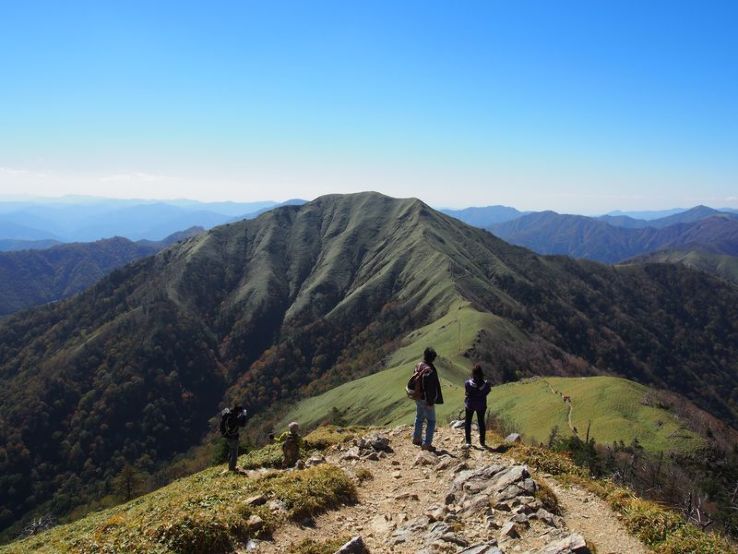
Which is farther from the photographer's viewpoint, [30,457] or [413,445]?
[30,457]

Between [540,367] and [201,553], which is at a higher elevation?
[201,553]

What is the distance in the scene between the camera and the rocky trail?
45.0ft

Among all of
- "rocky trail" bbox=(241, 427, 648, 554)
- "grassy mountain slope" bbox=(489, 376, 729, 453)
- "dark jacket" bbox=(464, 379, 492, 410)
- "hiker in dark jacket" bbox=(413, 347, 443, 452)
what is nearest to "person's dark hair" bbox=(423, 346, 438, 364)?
"hiker in dark jacket" bbox=(413, 347, 443, 452)

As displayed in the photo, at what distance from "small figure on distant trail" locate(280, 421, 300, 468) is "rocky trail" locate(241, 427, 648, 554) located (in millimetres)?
4683

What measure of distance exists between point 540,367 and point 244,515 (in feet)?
510

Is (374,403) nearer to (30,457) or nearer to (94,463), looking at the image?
(94,463)

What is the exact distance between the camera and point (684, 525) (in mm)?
14094

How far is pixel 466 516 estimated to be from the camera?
51.2ft

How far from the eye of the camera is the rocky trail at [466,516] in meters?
13.7

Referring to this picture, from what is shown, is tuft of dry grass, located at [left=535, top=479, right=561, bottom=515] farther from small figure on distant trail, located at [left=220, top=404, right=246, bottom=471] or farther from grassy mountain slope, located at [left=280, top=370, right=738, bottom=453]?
grassy mountain slope, located at [left=280, top=370, right=738, bottom=453]

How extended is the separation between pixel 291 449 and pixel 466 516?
35.4 ft

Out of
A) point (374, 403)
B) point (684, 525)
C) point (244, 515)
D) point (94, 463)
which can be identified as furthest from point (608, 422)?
point (94, 463)

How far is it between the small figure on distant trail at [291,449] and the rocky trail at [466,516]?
4683 mm

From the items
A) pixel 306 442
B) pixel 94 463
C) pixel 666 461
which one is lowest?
pixel 94 463
